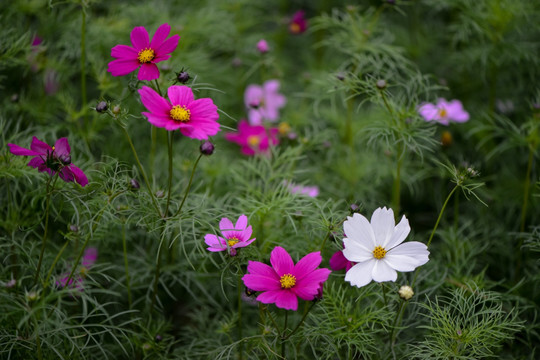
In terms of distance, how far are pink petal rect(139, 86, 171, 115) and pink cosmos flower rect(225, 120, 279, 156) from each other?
0.88 m

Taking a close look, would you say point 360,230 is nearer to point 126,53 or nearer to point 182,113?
point 182,113

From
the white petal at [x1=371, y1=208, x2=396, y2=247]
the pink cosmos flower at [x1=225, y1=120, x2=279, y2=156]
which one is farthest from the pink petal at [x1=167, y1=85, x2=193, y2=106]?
the pink cosmos flower at [x1=225, y1=120, x2=279, y2=156]

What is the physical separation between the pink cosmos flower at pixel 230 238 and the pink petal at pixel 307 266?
0.13 m

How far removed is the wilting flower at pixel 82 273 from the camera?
1.24m

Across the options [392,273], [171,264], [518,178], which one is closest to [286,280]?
[392,273]

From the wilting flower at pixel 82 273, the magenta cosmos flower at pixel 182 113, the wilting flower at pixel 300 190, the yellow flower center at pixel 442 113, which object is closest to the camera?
the magenta cosmos flower at pixel 182 113

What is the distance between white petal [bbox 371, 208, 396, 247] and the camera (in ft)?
3.58

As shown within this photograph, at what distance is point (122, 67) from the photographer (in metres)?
1.07

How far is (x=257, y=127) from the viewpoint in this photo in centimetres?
200

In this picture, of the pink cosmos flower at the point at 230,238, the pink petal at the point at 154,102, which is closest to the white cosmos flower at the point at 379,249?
the pink cosmos flower at the point at 230,238

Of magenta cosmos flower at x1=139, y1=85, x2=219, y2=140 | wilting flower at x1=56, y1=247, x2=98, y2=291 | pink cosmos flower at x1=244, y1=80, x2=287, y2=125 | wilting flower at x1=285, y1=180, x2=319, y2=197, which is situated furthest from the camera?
pink cosmos flower at x1=244, y1=80, x2=287, y2=125

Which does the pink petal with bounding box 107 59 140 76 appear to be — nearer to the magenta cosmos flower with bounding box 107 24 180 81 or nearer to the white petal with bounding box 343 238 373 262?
the magenta cosmos flower with bounding box 107 24 180 81

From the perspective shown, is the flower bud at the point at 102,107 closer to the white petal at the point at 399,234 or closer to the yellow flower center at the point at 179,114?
the yellow flower center at the point at 179,114

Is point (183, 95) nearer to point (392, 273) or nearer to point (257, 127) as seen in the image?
point (392, 273)
